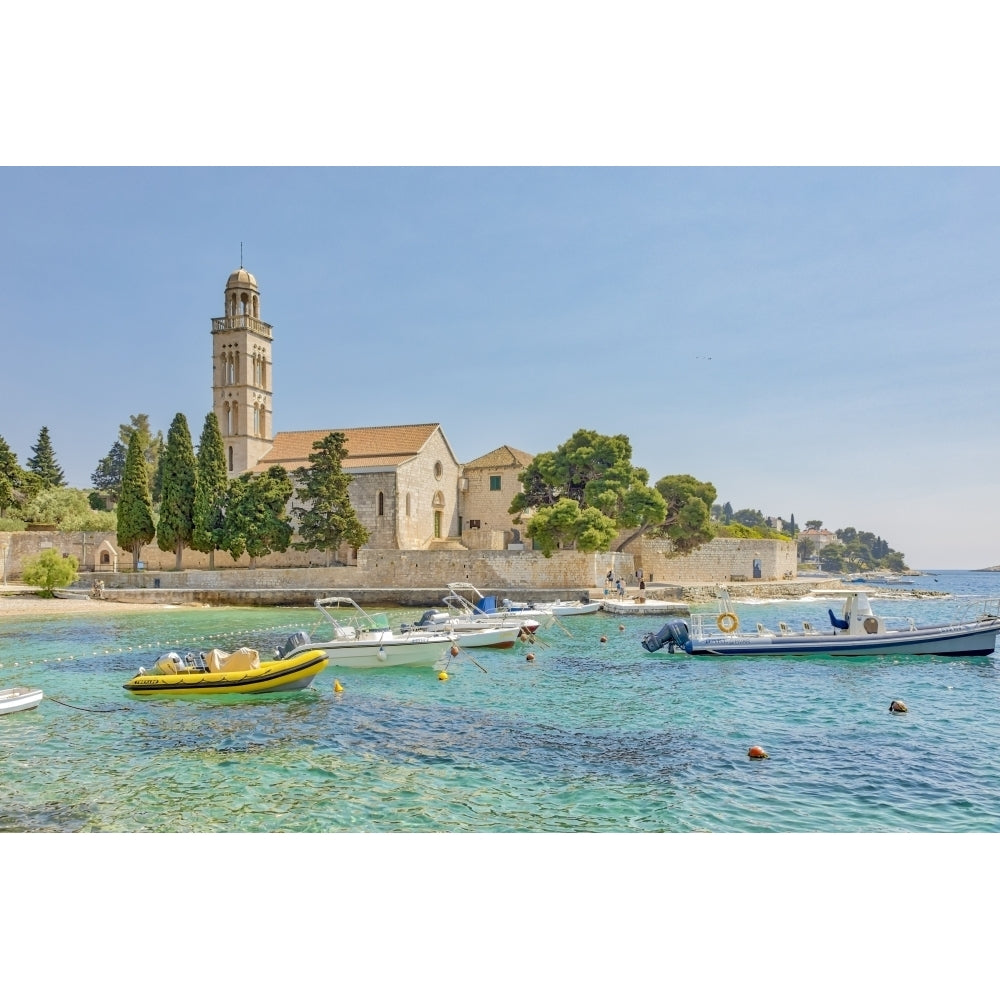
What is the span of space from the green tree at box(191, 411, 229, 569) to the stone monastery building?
4.39 metres

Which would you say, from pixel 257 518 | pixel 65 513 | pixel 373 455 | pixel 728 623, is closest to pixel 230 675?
pixel 728 623

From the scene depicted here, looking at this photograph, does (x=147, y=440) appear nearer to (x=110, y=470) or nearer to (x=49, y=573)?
(x=110, y=470)

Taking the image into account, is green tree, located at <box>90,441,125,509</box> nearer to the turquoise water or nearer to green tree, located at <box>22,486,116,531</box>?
green tree, located at <box>22,486,116,531</box>

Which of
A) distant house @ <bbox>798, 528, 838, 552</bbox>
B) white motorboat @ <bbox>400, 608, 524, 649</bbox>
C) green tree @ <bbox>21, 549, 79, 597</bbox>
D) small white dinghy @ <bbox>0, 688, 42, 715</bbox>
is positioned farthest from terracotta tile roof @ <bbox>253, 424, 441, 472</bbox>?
distant house @ <bbox>798, 528, 838, 552</bbox>

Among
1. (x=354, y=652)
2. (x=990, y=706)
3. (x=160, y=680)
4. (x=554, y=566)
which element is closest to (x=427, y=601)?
(x=554, y=566)

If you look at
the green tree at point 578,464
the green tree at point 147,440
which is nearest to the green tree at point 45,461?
the green tree at point 147,440

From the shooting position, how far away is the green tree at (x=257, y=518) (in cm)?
3375

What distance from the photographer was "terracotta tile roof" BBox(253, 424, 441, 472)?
1510 inches

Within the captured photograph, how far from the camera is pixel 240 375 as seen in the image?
40.3 meters

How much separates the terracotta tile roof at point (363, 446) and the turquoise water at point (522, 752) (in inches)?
931

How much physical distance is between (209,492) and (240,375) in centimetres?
883

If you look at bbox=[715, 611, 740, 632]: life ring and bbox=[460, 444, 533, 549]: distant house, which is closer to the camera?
bbox=[715, 611, 740, 632]: life ring

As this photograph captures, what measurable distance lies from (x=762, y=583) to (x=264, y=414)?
27202 millimetres

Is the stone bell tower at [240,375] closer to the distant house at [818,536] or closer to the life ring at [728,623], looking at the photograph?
the life ring at [728,623]
